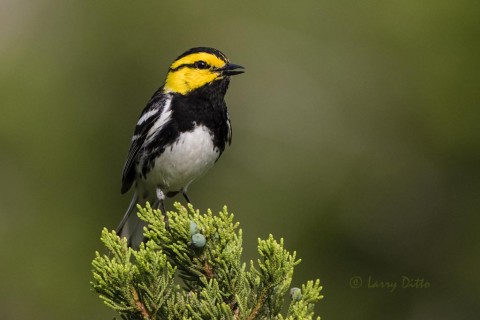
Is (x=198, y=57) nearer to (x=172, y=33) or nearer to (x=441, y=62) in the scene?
(x=441, y=62)

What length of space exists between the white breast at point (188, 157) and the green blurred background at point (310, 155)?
559mm

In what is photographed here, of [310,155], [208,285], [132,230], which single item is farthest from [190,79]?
[208,285]

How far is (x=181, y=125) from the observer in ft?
11.6

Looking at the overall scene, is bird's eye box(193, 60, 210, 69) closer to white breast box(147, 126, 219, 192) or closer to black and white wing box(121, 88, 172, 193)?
black and white wing box(121, 88, 172, 193)

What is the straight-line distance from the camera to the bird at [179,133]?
3510 millimetres

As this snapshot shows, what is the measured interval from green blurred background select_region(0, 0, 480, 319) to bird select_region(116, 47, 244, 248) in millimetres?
448

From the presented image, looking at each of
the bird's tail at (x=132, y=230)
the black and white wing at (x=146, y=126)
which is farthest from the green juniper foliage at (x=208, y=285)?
the black and white wing at (x=146, y=126)

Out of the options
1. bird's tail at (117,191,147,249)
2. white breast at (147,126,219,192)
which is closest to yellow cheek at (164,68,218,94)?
white breast at (147,126,219,192)

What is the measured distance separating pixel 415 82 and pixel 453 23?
373mm

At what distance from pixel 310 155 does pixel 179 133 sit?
103cm

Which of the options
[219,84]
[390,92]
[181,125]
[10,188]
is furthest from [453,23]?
[10,188]

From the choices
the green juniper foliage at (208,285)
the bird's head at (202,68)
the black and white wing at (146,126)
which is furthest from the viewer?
the bird's head at (202,68)

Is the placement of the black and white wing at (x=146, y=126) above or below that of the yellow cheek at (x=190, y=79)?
below

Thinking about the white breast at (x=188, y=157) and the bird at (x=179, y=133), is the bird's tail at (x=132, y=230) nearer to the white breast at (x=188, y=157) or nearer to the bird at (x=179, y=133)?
the bird at (x=179, y=133)
